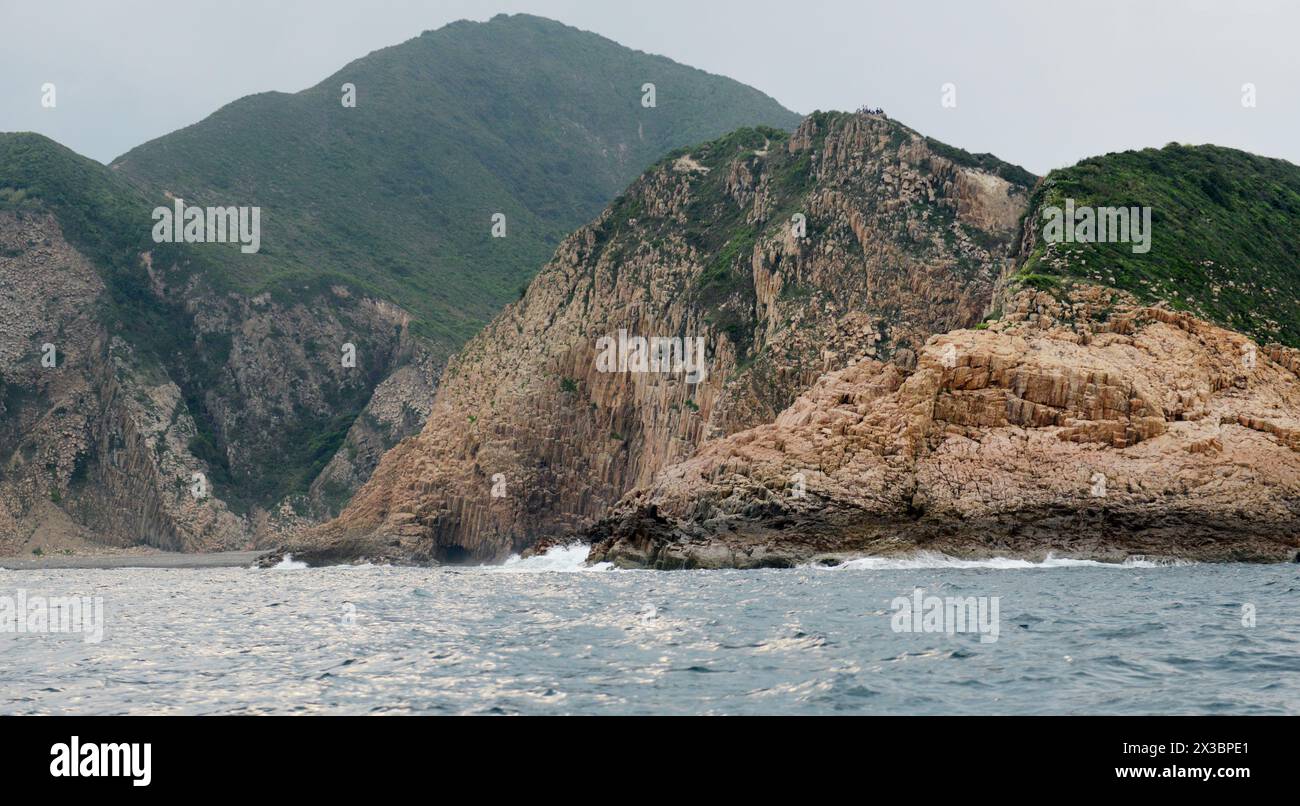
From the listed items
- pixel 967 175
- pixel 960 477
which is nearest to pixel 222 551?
pixel 967 175

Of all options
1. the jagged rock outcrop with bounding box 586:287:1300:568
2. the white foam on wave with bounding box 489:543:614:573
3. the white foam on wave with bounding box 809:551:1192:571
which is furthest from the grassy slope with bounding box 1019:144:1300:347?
the white foam on wave with bounding box 489:543:614:573

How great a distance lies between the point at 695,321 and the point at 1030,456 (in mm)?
46401

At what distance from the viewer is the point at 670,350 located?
100 meters

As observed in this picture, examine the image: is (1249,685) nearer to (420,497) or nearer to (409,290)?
(420,497)

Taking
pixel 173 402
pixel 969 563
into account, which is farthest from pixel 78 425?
pixel 969 563

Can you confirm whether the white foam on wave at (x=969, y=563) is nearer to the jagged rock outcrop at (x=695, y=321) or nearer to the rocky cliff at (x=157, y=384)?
the jagged rock outcrop at (x=695, y=321)

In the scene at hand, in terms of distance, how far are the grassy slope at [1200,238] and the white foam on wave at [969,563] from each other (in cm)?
1775

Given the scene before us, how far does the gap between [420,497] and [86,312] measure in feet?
248

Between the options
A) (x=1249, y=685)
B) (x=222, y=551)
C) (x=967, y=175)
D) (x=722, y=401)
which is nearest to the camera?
(x=1249, y=685)

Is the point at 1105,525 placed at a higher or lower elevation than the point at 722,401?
lower

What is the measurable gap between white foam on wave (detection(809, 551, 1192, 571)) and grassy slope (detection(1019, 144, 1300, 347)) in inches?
699

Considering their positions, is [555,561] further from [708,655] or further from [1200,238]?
[708,655]

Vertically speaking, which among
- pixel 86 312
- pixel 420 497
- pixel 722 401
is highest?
pixel 86 312

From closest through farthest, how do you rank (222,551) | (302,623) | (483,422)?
(302,623) < (483,422) < (222,551)
